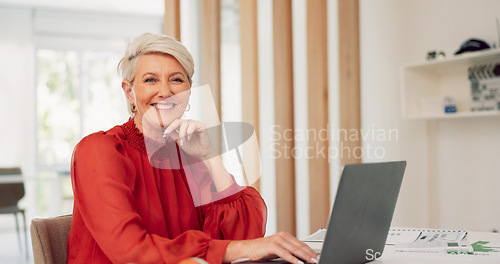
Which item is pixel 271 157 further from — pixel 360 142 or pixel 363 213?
pixel 363 213

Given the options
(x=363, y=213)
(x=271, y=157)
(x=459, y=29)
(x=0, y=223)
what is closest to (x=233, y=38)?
(x=271, y=157)

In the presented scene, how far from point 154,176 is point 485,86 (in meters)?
2.07

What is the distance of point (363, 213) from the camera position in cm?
100

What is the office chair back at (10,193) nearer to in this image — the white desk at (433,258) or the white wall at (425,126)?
the white wall at (425,126)

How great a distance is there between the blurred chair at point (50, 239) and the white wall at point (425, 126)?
232 cm

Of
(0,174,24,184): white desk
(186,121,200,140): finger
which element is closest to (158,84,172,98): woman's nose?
(186,121,200,140): finger

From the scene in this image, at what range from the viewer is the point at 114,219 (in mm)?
1152

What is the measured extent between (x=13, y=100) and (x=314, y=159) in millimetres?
4898

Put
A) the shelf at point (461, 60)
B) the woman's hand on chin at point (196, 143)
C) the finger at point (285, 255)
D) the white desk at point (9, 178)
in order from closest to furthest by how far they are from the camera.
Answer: the finger at point (285, 255) → the woman's hand on chin at point (196, 143) → the shelf at point (461, 60) → the white desk at point (9, 178)

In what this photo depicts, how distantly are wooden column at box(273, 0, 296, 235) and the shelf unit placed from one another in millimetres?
683

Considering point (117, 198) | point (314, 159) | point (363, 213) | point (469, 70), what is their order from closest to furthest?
1. point (363, 213)
2. point (117, 198)
3. point (469, 70)
4. point (314, 159)

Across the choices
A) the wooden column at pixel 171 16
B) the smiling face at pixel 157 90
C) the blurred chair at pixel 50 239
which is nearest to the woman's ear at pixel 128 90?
the smiling face at pixel 157 90

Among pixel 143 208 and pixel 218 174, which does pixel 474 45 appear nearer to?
pixel 218 174

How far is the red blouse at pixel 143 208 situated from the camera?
112 cm
